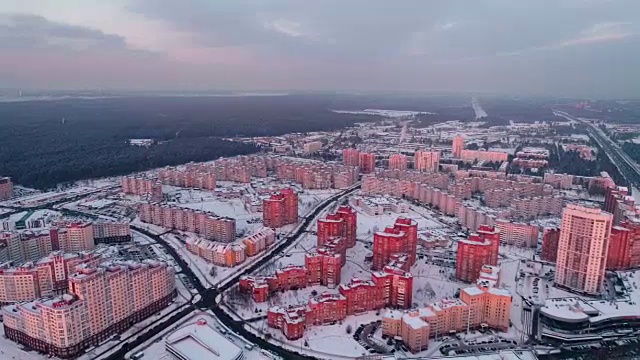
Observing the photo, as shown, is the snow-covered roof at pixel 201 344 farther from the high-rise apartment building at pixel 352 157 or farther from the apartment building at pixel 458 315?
the high-rise apartment building at pixel 352 157

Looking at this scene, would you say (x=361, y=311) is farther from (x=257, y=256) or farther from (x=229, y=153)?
(x=229, y=153)

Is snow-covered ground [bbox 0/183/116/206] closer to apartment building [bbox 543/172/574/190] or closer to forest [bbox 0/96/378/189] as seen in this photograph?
forest [bbox 0/96/378/189]

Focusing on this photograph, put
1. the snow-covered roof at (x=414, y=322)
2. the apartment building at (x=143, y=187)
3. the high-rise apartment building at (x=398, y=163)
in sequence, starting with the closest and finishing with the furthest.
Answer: the snow-covered roof at (x=414, y=322)
the apartment building at (x=143, y=187)
the high-rise apartment building at (x=398, y=163)

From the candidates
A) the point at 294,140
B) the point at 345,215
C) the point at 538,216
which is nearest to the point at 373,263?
the point at 345,215

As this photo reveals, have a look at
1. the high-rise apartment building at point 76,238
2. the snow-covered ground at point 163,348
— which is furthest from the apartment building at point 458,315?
the high-rise apartment building at point 76,238

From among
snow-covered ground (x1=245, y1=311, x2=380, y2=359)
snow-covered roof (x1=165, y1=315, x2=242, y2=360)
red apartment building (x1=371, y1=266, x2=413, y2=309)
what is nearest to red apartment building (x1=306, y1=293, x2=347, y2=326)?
snow-covered ground (x1=245, y1=311, x2=380, y2=359)

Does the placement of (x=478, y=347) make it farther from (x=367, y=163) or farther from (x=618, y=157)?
(x=618, y=157)

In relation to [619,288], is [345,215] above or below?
above
